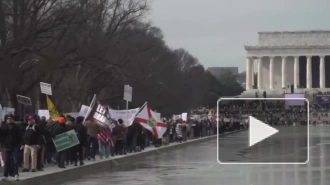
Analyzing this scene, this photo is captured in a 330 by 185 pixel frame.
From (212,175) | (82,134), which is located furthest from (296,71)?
(212,175)

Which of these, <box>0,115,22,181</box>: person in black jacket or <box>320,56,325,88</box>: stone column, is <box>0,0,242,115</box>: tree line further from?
<box>320,56,325,88</box>: stone column

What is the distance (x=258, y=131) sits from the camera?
8891mm

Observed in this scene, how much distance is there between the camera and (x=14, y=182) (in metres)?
16.7

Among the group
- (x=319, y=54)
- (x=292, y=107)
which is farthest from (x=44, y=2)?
(x=319, y=54)

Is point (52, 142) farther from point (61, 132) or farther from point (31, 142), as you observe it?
point (31, 142)

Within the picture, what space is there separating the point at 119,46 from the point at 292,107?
50006 mm

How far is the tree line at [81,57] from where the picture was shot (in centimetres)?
3588

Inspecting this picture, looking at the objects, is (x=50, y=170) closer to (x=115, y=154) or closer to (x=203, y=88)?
(x=115, y=154)

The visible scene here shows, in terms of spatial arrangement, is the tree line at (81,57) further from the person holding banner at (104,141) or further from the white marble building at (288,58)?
the white marble building at (288,58)

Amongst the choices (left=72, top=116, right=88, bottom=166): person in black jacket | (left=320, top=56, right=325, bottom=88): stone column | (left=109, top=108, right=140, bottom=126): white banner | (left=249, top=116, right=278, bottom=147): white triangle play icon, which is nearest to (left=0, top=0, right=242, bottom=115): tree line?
(left=109, top=108, right=140, bottom=126): white banner

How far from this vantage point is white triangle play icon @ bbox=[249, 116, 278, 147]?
8.85 m

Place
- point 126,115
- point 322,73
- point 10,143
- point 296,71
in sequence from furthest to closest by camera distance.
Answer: point 322,73 → point 296,71 → point 126,115 → point 10,143

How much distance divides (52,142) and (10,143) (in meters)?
3.93

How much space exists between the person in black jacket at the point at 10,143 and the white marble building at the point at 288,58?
127578 mm
